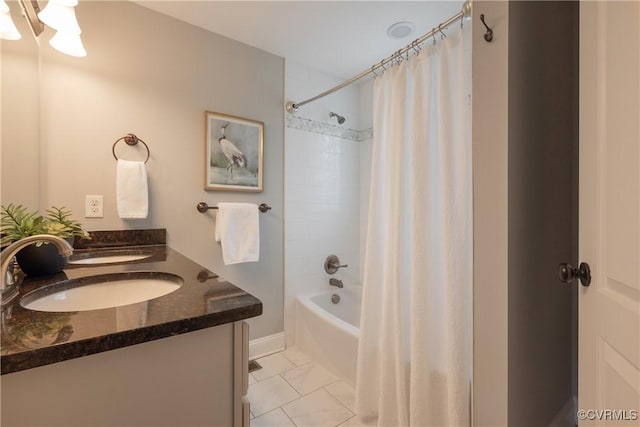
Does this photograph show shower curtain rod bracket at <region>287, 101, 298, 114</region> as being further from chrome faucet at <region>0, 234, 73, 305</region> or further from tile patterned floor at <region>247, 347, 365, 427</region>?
tile patterned floor at <region>247, 347, 365, 427</region>

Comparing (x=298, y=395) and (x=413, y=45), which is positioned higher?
(x=413, y=45)

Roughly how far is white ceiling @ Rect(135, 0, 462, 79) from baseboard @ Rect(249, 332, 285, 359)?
2.16 metres

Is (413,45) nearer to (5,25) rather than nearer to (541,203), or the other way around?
(541,203)

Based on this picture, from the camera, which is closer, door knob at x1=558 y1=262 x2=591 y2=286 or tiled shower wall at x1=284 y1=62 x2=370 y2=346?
door knob at x1=558 y1=262 x2=591 y2=286

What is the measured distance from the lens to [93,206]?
4.62 ft

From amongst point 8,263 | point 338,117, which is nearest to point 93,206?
point 8,263

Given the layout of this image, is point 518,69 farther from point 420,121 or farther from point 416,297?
point 416,297

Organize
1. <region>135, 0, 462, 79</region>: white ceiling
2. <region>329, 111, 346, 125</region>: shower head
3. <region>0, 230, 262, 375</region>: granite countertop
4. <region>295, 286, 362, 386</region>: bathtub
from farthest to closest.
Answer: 1. <region>329, 111, 346, 125</region>: shower head
2. <region>295, 286, 362, 386</region>: bathtub
3. <region>135, 0, 462, 79</region>: white ceiling
4. <region>0, 230, 262, 375</region>: granite countertop

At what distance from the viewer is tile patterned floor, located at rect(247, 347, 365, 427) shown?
1370 mm

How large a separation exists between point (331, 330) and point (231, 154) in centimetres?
138

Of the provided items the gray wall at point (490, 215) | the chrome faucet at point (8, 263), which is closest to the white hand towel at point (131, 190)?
the chrome faucet at point (8, 263)

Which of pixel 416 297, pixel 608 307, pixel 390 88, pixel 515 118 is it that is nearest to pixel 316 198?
pixel 390 88

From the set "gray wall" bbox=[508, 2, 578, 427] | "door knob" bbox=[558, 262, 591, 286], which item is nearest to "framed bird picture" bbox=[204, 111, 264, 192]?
"gray wall" bbox=[508, 2, 578, 427]

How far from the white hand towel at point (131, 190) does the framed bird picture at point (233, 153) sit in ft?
1.20
